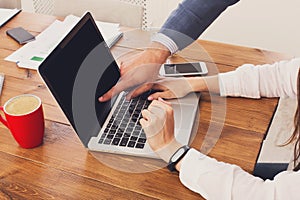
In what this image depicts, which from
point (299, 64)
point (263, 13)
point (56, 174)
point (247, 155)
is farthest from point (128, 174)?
point (263, 13)

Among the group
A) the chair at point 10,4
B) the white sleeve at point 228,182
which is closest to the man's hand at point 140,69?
the white sleeve at point 228,182

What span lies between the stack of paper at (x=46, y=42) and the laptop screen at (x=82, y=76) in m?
0.21

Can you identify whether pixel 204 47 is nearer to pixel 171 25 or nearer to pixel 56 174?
pixel 171 25

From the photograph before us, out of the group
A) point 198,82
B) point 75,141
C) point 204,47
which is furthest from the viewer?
point 204,47

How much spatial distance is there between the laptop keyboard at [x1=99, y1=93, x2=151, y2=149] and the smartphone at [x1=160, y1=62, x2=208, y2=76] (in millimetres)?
137

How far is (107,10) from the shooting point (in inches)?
67.3

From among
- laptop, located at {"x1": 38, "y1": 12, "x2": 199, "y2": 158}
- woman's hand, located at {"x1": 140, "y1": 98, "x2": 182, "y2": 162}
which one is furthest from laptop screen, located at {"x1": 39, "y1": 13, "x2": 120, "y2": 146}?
woman's hand, located at {"x1": 140, "y1": 98, "x2": 182, "y2": 162}

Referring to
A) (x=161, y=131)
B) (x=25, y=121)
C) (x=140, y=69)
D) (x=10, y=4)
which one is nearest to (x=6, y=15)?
(x=10, y=4)

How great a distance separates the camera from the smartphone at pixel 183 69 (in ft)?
4.02

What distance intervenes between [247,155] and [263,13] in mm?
1581

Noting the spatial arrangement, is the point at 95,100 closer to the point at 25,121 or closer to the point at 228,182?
the point at 25,121

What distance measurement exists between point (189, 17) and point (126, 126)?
1.45ft

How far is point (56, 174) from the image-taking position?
0.93m

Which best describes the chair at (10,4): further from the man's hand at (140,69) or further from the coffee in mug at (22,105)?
the coffee in mug at (22,105)
